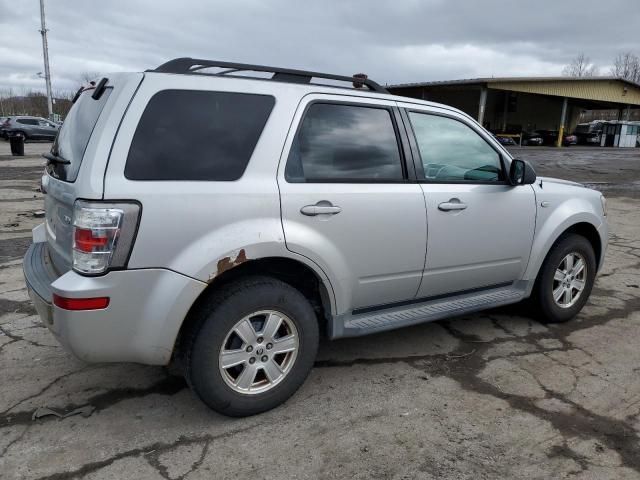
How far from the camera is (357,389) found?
331cm

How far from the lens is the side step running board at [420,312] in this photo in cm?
326

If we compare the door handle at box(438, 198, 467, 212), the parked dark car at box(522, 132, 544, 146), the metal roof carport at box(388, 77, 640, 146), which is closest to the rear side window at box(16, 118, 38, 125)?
the metal roof carport at box(388, 77, 640, 146)

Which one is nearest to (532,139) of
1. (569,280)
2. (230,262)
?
(569,280)

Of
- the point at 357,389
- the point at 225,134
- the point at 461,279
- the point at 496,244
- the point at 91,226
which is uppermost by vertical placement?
the point at 225,134

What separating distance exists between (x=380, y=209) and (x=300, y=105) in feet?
2.57

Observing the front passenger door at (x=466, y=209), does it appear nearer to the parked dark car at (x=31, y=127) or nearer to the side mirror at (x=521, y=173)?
the side mirror at (x=521, y=173)

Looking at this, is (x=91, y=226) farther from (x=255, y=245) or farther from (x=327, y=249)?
(x=327, y=249)

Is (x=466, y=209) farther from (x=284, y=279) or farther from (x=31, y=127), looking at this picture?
(x=31, y=127)

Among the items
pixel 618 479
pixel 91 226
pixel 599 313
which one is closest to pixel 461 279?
pixel 618 479

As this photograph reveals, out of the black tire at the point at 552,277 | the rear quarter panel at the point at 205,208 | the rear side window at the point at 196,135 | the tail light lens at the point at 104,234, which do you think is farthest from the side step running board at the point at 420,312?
the tail light lens at the point at 104,234

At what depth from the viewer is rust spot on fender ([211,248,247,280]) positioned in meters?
2.65

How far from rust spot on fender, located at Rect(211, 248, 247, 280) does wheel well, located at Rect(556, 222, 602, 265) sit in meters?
2.89

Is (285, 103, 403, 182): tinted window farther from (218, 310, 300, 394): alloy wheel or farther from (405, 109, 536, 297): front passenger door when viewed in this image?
(218, 310, 300, 394): alloy wheel

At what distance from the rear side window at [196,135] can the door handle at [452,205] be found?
4.35 feet
